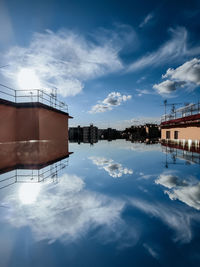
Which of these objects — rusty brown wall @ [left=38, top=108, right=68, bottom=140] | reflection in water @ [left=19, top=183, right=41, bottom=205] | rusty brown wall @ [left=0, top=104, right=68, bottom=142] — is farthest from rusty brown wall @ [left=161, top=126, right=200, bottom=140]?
reflection in water @ [left=19, top=183, right=41, bottom=205]

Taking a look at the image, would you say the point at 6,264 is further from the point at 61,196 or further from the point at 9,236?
the point at 61,196

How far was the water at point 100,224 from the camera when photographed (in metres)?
1.56

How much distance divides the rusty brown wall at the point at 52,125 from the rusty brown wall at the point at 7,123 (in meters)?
2.07

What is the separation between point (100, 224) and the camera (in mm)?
2121

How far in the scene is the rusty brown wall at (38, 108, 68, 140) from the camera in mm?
12211

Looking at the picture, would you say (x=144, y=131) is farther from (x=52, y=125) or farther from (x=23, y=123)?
(x=23, y=123)

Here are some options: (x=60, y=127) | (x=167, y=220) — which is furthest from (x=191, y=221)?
(x=60, y=127)

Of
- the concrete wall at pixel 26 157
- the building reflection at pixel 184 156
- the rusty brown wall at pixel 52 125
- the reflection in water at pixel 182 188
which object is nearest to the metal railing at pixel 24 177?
the concrete wall at pixel 26 157

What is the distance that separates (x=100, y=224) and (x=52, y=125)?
1289 cm

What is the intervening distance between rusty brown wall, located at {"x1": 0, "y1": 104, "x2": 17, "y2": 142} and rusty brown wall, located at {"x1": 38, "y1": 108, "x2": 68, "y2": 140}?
81.4 inches

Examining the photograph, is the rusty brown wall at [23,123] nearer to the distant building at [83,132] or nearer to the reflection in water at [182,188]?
the reflection in water at [182,188]

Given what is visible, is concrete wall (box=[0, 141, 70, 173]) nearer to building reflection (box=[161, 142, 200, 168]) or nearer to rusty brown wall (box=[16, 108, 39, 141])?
rusty brown wall (box=[16, 108, 39, 141])

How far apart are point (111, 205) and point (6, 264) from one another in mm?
1673

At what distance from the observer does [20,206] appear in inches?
104
